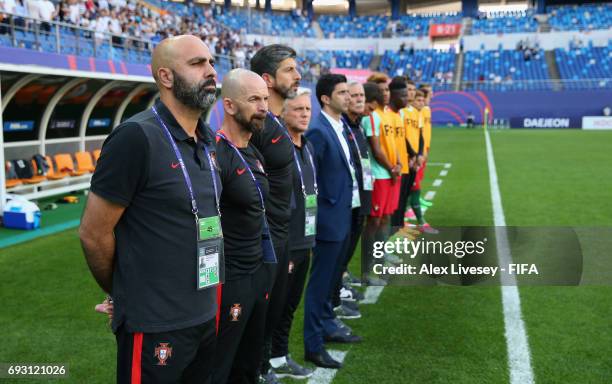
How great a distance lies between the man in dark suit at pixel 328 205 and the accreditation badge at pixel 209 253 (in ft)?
5.94

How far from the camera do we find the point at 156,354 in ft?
7.10

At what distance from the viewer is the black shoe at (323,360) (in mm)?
3984

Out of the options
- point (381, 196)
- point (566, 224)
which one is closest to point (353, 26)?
point (566, 224)

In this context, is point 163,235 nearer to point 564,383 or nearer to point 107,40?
point 564,383

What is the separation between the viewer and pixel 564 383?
374 centimetres

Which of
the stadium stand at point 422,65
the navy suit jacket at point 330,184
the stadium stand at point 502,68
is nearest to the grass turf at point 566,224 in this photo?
the navy suit jacket at point 330,184

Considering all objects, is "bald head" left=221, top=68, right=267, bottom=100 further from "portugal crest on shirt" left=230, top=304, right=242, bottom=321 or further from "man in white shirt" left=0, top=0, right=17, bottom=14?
"man in white shirt" left=0, top=0, right=17, bottom=14

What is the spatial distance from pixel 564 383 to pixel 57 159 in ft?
32.5

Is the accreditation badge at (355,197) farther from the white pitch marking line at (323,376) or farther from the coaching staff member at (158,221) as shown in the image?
the coaching staff member at (158,221)

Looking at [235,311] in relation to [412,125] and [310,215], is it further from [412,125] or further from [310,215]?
[412,125]

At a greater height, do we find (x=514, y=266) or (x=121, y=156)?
(x=121, y=156)

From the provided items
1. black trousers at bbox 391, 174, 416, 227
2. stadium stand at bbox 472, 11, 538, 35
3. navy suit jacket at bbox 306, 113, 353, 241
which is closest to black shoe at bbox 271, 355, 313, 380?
navy suit jacket at bbox 306, 113, 353, 241

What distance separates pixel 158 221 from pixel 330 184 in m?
2.18

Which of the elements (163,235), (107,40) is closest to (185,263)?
(163,235)
